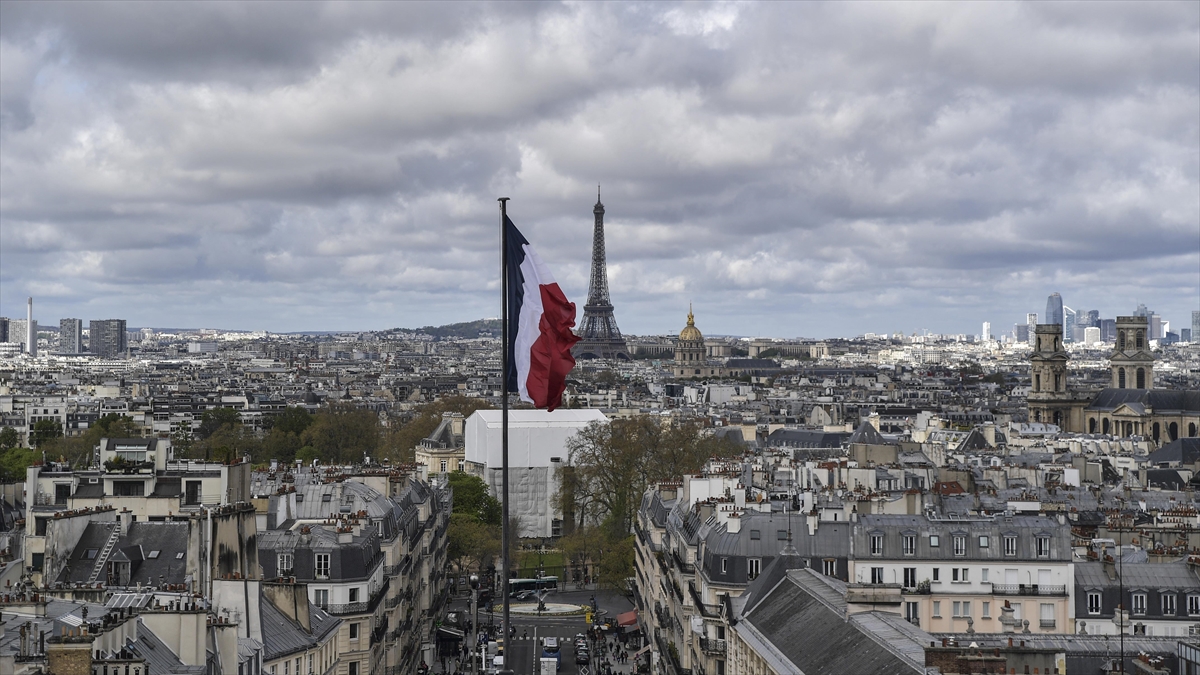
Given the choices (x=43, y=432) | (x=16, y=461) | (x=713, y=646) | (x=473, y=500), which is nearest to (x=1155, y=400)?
(x=473, y=500)

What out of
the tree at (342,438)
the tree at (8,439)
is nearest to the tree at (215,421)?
the tree at (342,438)

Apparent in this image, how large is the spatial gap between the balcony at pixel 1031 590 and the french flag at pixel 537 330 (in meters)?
23.4

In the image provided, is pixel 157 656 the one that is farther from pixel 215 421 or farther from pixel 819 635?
pixel 215 421

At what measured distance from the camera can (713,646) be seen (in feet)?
143

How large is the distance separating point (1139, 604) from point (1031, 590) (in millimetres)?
2516

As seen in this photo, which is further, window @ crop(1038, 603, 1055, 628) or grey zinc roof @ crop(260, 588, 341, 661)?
window @ crop(1038, 603, 1055, 628)

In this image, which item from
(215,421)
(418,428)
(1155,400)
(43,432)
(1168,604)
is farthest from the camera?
(1155,400)

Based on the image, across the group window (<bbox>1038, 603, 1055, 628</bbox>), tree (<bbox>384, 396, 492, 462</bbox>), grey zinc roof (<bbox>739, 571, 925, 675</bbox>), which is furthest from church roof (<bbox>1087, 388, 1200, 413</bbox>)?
grey zinc roof (<bbox>739, 571, 925, 675</bbox>)

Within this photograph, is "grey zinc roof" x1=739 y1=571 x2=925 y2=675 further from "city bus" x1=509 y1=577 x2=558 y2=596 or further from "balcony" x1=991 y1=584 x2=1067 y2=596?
"city bus" x1=509 y1=577 x2=558 y2=596

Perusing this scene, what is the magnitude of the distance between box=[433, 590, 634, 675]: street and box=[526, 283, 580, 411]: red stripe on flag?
32.5 m

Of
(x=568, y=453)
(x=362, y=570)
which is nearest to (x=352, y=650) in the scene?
(x=362, y=570)

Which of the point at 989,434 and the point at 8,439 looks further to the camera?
the point at 8,439

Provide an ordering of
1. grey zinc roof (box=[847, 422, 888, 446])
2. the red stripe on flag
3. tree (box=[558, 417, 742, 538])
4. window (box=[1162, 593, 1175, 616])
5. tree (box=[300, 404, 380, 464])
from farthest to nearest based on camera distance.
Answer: tree (box=[300, 404, 380, 464])
grey zinc roof (box=[847, 422, 888, 446])
tree (box=[558, 417, 742, 538])
window (box=[1162, 593, 1175, 616])
the red stripe on flag

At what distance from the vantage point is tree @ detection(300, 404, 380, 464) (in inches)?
4626
